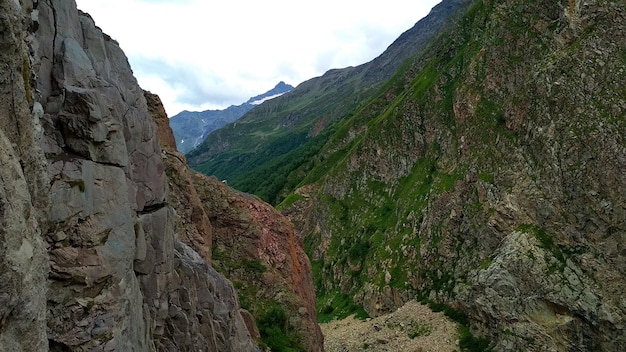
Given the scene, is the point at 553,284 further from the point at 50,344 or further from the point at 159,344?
the point at 50,344

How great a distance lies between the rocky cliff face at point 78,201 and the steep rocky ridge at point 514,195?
40604mm

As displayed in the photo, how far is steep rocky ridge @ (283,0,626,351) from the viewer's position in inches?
1868

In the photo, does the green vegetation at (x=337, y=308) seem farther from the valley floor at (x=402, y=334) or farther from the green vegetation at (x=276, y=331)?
the green vegetation at (x=276, y=331)

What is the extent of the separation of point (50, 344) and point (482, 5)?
9166 centimetres

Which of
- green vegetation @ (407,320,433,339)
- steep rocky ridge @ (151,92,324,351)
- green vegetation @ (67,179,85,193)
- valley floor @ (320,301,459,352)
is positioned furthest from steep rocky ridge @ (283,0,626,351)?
green vegetation @ (67,179,85,193)

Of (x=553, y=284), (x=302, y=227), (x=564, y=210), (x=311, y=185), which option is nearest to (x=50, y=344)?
(x=553, y=284)

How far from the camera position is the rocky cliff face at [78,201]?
11.4 meters

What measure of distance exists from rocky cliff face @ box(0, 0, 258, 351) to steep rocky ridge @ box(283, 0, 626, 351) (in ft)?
133

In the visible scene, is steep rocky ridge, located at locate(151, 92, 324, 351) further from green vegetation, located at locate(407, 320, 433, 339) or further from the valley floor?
green vegetation, located at locate(407, 320, 433, 339)

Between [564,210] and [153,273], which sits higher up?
[153,273]

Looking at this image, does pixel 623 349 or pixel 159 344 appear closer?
pixel 159 344

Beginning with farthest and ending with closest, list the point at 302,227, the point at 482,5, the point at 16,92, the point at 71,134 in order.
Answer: the point at 302,227
the point at 482,5
the point at 71,134
the point at 16,92

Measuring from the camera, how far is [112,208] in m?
16.8

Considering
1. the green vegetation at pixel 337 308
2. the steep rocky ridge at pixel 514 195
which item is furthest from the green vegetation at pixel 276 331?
the green vegetation at pixel 337 308
